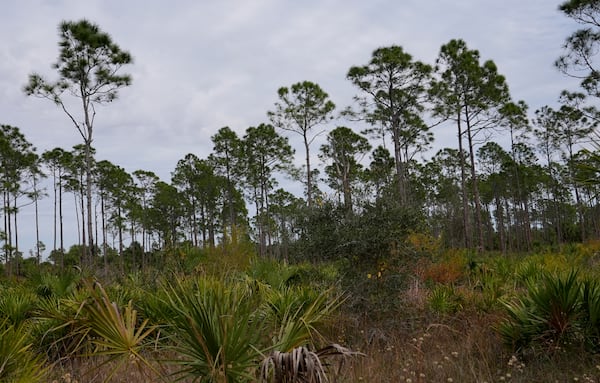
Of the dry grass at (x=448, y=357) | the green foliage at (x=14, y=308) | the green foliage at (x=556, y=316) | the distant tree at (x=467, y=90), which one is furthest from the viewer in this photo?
the distant tree at (x=467, y=90)

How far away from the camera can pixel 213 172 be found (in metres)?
45.9

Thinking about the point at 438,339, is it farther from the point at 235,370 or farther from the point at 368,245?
the point at 235,370

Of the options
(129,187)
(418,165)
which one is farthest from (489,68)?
(129,187)

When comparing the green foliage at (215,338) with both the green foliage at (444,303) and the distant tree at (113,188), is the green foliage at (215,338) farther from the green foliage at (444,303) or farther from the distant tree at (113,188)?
the distant tree at (113,188)

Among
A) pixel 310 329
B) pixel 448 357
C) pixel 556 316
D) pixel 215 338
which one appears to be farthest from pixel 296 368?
pixel 556 316

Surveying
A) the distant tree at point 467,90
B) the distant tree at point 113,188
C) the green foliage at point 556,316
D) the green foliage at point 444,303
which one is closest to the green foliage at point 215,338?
the green foliage at point 556,316

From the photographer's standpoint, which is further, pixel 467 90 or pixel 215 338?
pixel 467 90

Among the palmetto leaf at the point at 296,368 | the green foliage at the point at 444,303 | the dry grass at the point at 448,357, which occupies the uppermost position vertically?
the palmetto leaf at the point at 296,368

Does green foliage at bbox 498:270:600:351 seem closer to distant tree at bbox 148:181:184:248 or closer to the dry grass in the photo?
the dry grass

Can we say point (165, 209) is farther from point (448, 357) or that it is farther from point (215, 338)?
point (215, 338)

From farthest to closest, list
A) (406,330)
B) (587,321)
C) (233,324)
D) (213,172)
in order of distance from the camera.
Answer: (213,172), (406,330), (587,321), (233,324)

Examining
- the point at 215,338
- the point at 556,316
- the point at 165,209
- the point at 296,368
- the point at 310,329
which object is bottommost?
the point at 556,316

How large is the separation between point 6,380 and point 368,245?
6.42m

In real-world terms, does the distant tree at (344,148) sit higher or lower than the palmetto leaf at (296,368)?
higher
